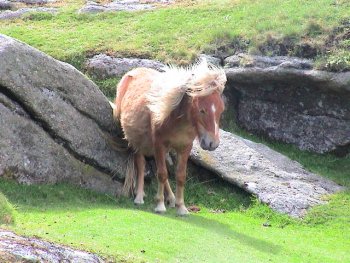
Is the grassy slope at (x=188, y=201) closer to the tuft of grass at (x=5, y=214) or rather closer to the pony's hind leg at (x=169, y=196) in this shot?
the tuft of grass at (x=5, y=214)

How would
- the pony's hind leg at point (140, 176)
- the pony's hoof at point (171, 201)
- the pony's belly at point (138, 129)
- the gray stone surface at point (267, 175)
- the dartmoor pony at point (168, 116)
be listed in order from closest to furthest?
1. the dartmoor pony at point (168, 116)
2. the pony's belly at point (138, 129)
3. the pony's hind leg at point (140, 176)
4. the pony's hoof at point (171, 201)
5. the gray stone surface at point (267, 175)

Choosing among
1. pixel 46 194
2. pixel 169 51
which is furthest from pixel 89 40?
pixel 46 194

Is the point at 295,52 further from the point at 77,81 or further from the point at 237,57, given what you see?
the point at 77,81

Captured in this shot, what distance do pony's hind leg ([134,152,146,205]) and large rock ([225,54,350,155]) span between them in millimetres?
5169

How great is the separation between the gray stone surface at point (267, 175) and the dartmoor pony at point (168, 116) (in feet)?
6.40

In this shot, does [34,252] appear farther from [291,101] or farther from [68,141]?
[291,101]

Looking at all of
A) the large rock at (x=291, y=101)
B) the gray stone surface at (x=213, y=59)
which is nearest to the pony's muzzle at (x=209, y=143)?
the large rock at (x=291, y=101)

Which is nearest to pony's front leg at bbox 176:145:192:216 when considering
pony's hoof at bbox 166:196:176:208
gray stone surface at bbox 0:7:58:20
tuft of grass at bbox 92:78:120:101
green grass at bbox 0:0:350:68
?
pony's hoof at bbox 166:196:176:208

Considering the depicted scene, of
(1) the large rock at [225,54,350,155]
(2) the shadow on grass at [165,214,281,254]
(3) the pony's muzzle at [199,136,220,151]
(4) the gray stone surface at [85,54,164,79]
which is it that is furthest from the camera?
(4) the gray stone surface at [85,54,164,79]

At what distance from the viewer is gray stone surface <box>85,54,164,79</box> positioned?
66.2ft

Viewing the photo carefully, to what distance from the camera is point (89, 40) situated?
22438 mm

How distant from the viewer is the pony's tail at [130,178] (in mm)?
15180

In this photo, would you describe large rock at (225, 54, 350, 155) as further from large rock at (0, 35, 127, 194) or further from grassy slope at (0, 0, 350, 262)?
large rock at (0, 35, 127, 194)

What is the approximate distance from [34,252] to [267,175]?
9292mm
